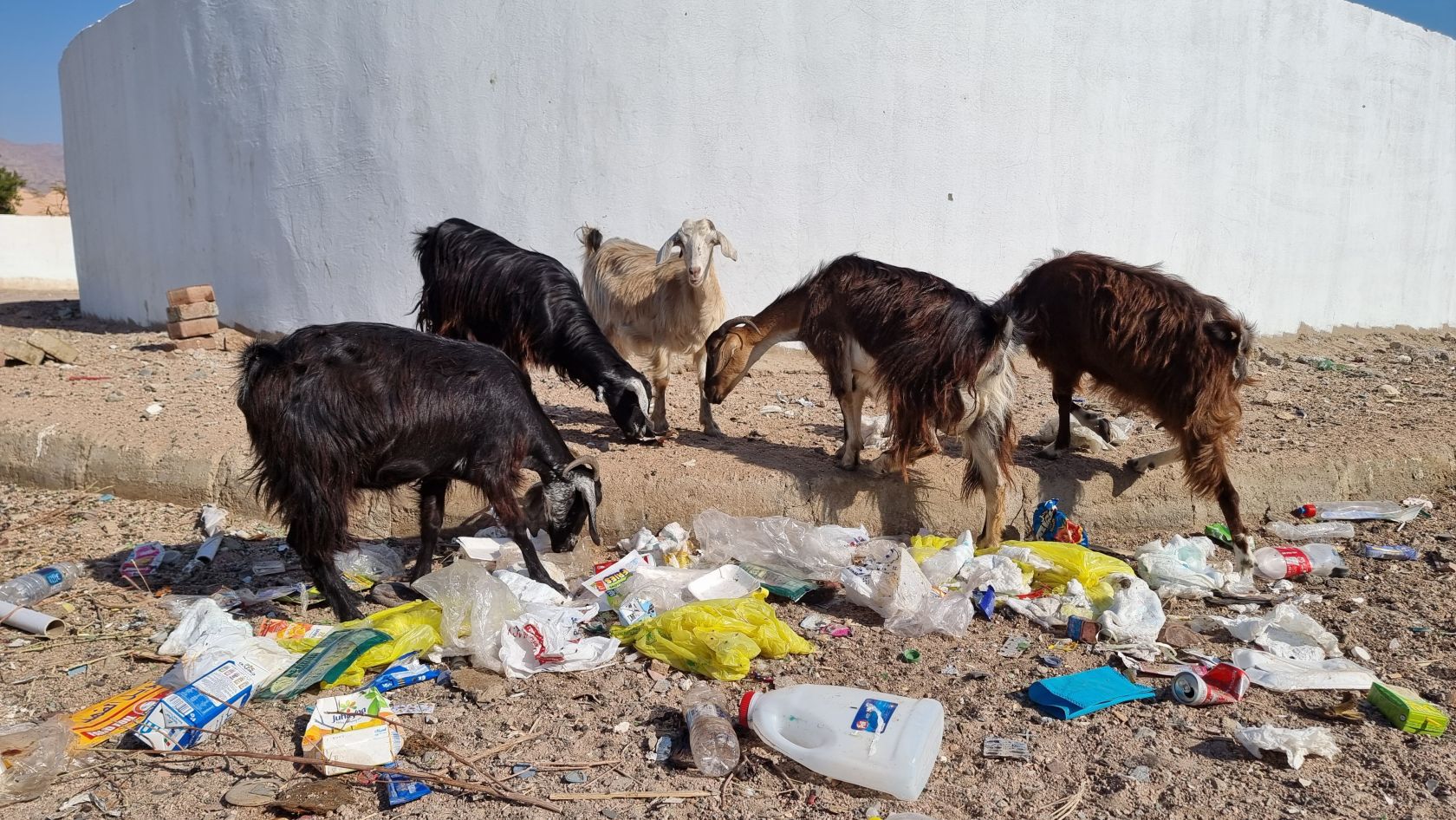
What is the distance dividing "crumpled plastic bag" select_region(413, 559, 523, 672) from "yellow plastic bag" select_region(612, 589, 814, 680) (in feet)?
1.54

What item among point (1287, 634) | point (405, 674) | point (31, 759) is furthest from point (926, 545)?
point (31, 759)

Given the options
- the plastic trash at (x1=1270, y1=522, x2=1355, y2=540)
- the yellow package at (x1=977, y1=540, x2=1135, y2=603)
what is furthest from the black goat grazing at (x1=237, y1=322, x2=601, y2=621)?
the plastic trash at (x1=1270, y1=522, x2=1355, y2=540)

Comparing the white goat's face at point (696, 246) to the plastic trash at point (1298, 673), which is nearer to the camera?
the plastic trash at point (1298, 673)

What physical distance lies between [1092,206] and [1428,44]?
6.53m

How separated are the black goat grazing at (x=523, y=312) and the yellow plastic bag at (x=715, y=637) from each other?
1.88 meters

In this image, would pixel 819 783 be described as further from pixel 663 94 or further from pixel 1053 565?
pixel 663 94

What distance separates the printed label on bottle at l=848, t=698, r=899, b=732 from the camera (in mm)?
2879

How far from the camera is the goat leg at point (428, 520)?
4.40 meters

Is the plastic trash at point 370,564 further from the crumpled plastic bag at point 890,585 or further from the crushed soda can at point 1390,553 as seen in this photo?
the crushed soda can at point 1390,553

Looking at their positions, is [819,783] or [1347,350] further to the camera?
[1347,350]

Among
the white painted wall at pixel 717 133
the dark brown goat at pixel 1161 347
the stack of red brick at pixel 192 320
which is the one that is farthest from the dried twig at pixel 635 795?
the stack of red brick at pixel 192 320

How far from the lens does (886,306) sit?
4.99 metres

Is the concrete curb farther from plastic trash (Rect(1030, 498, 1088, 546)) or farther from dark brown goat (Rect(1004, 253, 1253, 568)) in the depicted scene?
dark brown goat (Rect(1004, 253, 1253, 568))

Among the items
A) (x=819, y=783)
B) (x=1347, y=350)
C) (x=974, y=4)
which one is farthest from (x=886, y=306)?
(x=1347, y=350)
